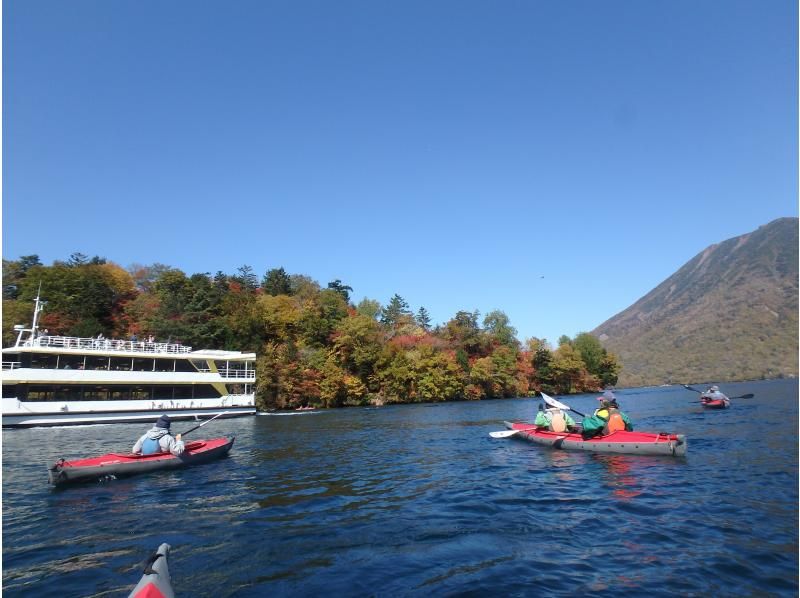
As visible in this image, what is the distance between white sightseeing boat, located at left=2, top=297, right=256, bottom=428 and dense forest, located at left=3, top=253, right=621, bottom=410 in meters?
12.2

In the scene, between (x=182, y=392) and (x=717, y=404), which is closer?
(x=717, y=404)

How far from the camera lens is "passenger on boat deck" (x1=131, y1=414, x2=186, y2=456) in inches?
689

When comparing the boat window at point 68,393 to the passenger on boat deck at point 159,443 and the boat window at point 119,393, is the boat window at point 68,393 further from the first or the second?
the passenger on boat deck at point 159,443

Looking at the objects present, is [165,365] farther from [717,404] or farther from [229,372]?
[717,404]

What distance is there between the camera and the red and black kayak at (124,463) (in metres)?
14.9

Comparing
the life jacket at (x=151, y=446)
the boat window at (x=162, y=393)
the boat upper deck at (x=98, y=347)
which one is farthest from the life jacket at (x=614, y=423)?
the boat window at (x=162, y=393)

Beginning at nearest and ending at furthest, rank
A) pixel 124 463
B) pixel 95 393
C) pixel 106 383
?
pixel 124 463, pixel 95 393, pixel 106 383

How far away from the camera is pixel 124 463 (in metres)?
16.3

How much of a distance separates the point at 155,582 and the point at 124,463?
12.3 m

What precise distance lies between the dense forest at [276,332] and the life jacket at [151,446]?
128 feet

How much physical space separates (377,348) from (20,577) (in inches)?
2397

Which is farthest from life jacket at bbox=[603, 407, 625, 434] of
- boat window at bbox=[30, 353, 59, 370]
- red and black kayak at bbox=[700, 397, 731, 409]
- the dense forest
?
the dense forest

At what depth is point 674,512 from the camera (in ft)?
35.6

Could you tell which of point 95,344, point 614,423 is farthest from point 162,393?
point 614,423
